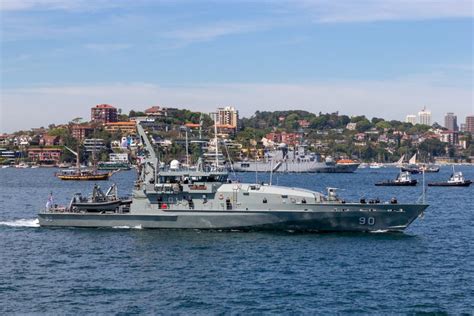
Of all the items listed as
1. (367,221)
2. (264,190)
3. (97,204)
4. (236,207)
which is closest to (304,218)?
(264,190)

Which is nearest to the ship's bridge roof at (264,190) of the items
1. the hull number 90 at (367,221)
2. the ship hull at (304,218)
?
the ship hull at (304,218)

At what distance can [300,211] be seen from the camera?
62.9 meters

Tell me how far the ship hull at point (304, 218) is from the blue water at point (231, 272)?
0.87 m

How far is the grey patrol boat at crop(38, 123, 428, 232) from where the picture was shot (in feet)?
207

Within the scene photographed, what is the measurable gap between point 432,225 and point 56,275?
40.7m

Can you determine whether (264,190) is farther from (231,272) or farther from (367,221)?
(231,272)

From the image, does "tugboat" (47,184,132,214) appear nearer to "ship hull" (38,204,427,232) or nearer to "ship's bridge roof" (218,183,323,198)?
"ship hull" (38,204,427,232)

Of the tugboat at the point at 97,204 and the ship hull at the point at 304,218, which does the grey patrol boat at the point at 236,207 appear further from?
the tugboat at the point at 97,204

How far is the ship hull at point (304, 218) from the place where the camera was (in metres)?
63.0

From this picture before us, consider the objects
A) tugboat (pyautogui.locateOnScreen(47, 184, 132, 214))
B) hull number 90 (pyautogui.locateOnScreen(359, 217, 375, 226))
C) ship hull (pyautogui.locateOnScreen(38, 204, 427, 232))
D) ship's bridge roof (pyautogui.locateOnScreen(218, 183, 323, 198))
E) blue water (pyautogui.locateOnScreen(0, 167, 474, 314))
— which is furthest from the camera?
tugboat (pyautogui.locateOnScreen(47, 184, 132, 214))

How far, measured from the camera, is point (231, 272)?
161ft

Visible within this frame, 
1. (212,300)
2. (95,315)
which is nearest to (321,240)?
(212,300)

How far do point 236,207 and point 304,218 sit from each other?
5.22 metres

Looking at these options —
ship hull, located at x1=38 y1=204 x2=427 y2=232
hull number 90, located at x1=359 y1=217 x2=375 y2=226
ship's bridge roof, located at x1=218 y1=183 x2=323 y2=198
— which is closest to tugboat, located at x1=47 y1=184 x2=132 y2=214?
ship hull, located at x1=38 y1=204 x2=427 y2=232
